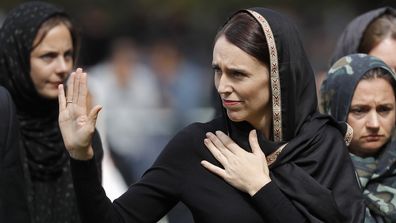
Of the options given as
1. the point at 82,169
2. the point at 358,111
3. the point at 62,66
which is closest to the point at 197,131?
the point at 82,169

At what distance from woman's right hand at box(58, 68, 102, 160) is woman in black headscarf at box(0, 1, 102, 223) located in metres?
1.22

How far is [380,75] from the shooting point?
4.34 metres

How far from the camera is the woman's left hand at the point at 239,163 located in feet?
12.3

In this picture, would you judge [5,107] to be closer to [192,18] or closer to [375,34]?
[375,34]

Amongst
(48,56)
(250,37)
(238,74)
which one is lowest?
(48,56)

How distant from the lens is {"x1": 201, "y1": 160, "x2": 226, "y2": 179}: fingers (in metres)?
3.84

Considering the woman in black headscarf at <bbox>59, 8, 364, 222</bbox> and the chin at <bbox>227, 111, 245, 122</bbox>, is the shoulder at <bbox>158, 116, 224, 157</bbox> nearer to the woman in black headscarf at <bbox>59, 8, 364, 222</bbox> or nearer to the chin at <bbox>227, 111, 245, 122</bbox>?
the woman in black headscarf at <bbox>59, 8, 364, 222</bbox>

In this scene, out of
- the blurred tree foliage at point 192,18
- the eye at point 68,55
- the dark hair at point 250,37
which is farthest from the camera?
the blurred tree foliage at point 192,18

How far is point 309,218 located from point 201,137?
51 cm

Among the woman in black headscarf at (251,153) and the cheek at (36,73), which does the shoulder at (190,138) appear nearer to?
the woman in black headscarf at (251,153)

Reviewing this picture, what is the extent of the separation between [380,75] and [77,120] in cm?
130

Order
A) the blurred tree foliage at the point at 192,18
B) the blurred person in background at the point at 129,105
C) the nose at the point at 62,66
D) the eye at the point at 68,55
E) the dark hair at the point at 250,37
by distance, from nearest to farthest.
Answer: the dark hair at the point at 250,37, the nose at the point at 62,66, the eye at the point at 68,55, the blurred person in background at the point at 129,105, the blurred tree foliage at the point at 192,18

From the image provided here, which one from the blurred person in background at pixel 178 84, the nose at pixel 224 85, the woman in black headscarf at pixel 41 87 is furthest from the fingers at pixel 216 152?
the blurred person in background at pixel 178 84

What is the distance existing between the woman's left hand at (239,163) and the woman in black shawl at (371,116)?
61 cm
